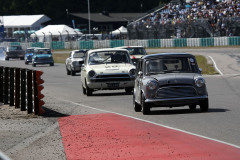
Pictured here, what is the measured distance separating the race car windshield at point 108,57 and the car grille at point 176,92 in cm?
796

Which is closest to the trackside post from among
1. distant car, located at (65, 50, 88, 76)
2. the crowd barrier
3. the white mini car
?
the white mini car

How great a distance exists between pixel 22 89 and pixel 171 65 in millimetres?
4062

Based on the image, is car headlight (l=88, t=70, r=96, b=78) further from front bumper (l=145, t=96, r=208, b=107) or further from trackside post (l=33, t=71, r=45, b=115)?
front bumper (l=145, t=96, r=208, b=107)

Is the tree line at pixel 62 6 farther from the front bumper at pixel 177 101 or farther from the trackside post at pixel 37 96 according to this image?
the front bumper at pixel 177 101

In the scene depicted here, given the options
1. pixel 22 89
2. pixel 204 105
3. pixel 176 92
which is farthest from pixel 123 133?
pixel 22 89

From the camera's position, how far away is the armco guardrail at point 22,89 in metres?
16.1

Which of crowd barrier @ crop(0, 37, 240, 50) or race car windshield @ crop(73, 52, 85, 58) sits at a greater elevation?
crowd barrier @ crop(0, 37, 240, 50)

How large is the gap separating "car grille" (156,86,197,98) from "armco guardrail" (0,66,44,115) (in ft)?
9.76

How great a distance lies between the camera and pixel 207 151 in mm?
9195

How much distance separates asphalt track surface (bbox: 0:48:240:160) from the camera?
946 cm

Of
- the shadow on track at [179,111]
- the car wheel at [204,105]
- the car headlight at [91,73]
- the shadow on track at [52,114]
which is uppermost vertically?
the car headlight at [91,73]

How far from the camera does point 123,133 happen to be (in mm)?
11820

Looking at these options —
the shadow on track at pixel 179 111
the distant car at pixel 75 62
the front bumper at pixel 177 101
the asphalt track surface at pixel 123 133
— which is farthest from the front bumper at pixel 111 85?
the distant car at pixel 75 62

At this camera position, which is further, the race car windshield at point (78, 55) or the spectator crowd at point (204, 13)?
the spectator crowd at point (204, 13)
